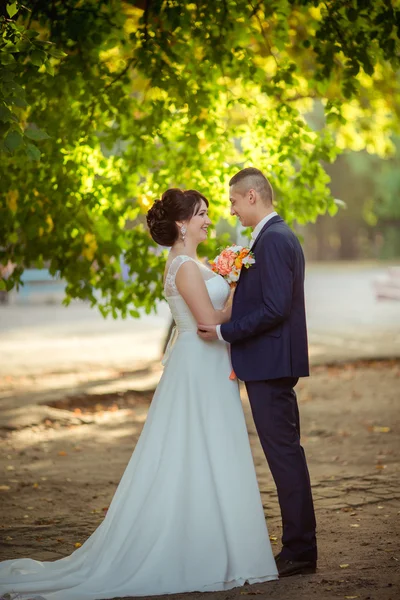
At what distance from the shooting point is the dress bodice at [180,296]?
5.70 m

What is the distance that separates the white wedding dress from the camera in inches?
209

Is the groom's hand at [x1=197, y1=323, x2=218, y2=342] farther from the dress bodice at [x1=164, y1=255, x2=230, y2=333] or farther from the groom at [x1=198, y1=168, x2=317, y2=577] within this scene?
the dress bodice at [x1=164, y1=255, x2=230, y2=333]

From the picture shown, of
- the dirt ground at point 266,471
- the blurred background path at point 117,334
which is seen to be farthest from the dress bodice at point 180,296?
the blurred background path at point 117,334

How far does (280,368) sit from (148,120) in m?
3.93

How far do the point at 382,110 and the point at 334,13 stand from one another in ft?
29.6

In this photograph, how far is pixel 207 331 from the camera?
5.57 meters

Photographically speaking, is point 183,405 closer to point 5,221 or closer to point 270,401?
point 270,401

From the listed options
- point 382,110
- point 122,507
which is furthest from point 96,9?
point 382,110

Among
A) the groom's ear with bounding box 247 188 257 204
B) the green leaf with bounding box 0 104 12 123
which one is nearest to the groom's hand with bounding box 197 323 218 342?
the groom's ear with bounding box 247 188 257 204

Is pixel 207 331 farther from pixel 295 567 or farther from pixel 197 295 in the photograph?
pixel 295 567

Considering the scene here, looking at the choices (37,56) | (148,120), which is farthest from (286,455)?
(148,120)

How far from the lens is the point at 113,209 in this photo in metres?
8.99

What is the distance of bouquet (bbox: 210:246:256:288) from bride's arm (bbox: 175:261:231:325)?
130 mm

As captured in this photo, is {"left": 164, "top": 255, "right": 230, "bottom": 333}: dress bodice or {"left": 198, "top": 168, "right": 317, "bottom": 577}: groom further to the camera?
{"left": 164, "top": 255, "right": 230, "bottom": 333}: dress bodice
